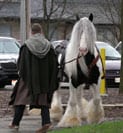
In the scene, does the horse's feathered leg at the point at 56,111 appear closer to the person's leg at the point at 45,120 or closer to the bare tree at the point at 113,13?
the person's leg at the point at 45,120

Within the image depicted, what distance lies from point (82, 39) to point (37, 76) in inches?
49.8

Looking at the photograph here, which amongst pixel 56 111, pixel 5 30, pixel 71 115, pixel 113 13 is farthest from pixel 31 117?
pixel 5 30

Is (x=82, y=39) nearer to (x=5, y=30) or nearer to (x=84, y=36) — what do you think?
(x=84, y=36)

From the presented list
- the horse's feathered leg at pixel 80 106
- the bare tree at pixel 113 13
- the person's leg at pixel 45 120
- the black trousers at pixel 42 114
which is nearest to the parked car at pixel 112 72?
the horse's feathered leg at pixel 80 106

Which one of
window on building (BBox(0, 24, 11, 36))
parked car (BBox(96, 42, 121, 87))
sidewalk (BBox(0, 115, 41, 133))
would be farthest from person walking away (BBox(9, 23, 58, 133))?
window on building (BBox(0, 24, 11, 36))

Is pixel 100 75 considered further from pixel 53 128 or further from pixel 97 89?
pixel 53 128

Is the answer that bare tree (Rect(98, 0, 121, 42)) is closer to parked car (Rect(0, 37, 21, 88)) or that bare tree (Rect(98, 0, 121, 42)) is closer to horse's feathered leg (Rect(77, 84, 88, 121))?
parked car (Rect(0, 37, 21, 88))

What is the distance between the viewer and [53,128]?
11.0 m

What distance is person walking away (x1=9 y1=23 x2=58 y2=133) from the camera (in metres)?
10.4

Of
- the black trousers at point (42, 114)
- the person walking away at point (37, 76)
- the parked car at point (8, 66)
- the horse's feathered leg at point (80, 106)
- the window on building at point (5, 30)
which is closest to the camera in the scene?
the person walking away at point (37, 76)

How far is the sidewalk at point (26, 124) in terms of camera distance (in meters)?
11.0

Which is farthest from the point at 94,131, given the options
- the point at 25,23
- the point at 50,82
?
the point at 25,23

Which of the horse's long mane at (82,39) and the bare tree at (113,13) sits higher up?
the bare tree at (113,13)

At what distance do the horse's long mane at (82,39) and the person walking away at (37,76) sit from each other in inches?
30.6
